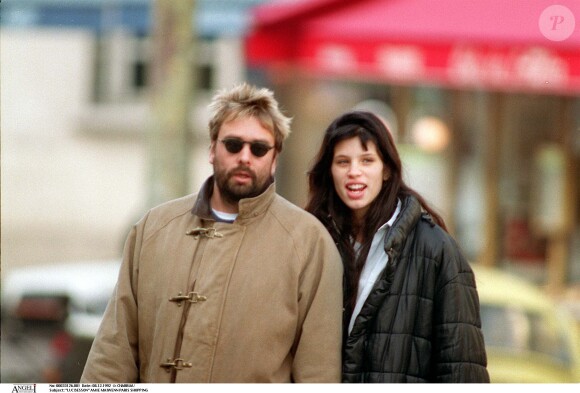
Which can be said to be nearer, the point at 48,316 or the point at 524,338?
the point at 524,338

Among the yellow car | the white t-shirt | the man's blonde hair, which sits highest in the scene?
the man's blonde hair

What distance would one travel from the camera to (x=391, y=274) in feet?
12.1

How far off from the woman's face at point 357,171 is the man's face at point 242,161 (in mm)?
275

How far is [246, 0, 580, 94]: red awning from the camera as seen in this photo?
412 inches

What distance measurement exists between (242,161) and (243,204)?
5.9 inches

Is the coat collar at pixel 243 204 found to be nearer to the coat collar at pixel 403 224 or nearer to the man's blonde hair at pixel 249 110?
the man's blonde hair at pixel 249 110

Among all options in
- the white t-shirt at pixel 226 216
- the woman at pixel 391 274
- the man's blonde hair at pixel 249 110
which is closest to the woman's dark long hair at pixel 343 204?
the woman at pixel 391 274

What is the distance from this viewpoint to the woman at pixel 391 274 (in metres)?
3.62

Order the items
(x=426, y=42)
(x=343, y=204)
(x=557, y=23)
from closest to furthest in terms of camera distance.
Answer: (x=343, y=204), (x=557, y=23), (x=426, y=42)

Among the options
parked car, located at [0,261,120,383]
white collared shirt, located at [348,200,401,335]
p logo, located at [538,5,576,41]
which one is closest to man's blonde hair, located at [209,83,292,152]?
white collared shirt, located at [348,200,401,335]

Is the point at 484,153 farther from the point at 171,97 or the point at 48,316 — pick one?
the point at 48,316

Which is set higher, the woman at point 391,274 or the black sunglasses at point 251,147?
the black sunglasses at point 251,147

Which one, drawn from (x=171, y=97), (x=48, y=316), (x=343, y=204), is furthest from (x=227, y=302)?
(x=48, y=316)

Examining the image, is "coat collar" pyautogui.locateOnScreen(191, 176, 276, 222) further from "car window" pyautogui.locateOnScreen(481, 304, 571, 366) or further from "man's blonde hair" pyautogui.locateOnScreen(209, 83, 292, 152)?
"car window" pyautogui.locateOnScreen(481, 304, 571, 366)
